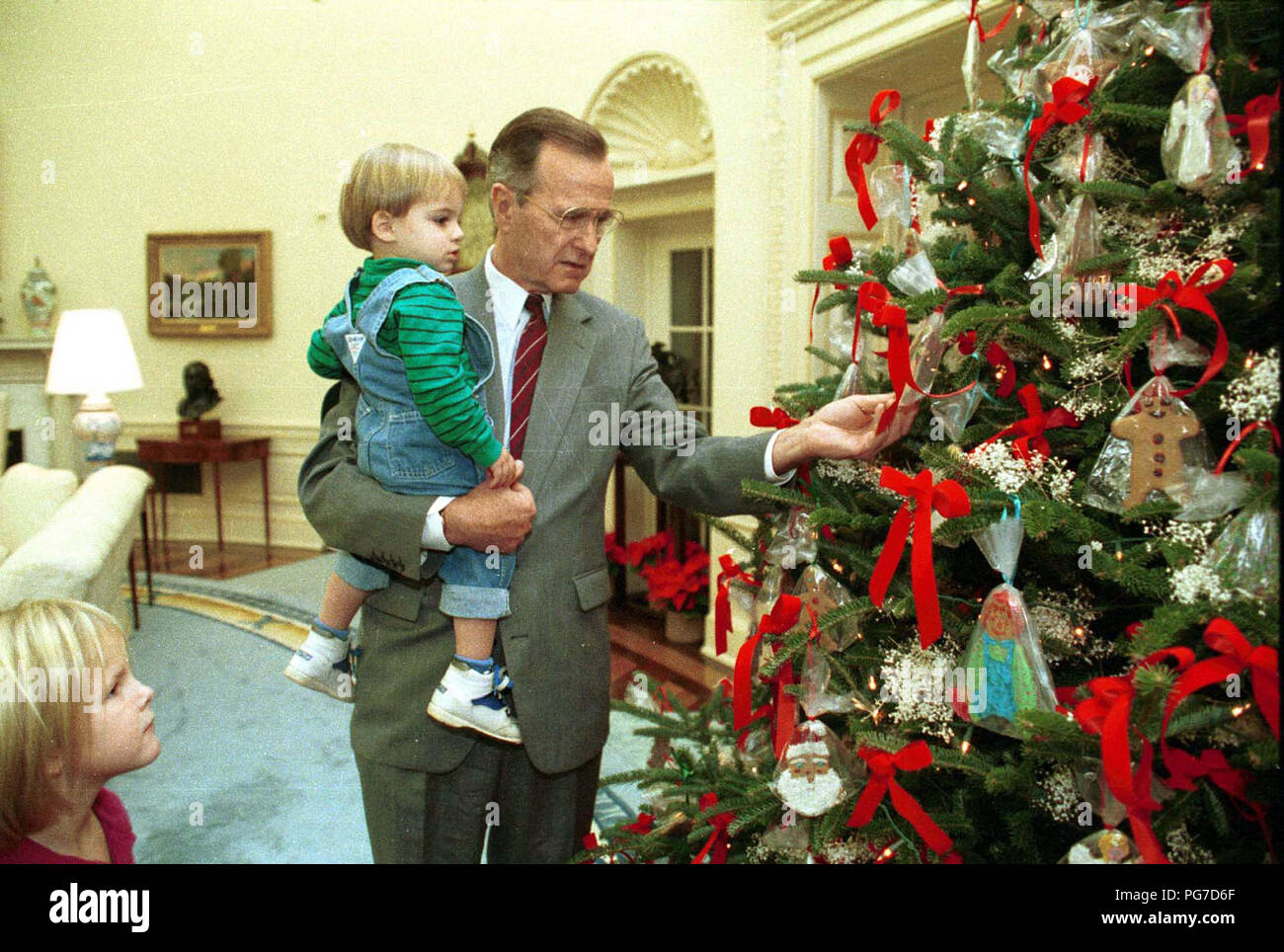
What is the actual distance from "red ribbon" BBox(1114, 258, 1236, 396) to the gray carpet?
1.90 metres

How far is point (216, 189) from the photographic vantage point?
6.44 ft

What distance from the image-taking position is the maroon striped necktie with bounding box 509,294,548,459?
55.3 inches

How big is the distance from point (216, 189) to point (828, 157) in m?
1.58

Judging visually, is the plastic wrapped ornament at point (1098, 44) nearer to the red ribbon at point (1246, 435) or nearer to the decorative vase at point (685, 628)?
the red ribbon at point (1246, 435)

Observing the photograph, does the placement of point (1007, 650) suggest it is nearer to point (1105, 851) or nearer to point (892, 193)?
point (1105, 851)

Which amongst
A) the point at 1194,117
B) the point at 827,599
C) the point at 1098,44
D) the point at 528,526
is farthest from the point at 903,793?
the point at 1098,44

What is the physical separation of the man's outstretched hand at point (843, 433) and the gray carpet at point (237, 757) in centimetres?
140

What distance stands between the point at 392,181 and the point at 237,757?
5.60 ft

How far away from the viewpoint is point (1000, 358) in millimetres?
1076

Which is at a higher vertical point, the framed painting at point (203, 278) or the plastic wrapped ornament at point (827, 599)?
the framed painting at point (203, 278)

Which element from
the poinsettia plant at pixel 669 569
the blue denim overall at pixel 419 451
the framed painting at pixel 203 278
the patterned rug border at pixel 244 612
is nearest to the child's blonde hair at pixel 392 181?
the blue denim overall at pixel 419 451

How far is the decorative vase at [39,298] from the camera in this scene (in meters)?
1.77

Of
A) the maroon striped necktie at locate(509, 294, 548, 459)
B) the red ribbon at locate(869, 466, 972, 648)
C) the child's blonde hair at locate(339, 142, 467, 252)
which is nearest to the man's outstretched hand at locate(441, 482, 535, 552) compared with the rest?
the maroon striped necktie at locate(509, 294, 548, 459)
